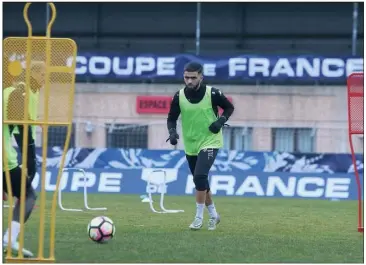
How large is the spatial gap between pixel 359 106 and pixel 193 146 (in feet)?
7.93

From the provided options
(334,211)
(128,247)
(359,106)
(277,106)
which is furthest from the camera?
(277,106)

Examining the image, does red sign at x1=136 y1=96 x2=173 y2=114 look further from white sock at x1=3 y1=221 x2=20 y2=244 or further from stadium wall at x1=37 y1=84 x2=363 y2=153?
white sock at x1=3 y1=221 x2=20 y2=244

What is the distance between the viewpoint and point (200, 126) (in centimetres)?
1440

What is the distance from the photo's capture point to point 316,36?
41.2m

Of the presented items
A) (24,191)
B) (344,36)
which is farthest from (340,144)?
(24,191)

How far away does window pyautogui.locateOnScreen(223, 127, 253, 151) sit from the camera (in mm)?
34469

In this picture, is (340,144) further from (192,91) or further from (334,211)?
(192,91)

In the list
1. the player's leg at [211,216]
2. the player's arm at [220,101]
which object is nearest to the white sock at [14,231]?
the player's leg at [211,216]

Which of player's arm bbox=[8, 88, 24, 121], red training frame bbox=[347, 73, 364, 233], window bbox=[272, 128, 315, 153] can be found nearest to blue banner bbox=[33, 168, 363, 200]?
window bbox=[272, 128, 315, 153]

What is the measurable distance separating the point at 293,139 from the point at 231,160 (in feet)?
18.4

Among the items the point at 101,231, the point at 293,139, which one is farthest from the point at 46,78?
the point at 293,139

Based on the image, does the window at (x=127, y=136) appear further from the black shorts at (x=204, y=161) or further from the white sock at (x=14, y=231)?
the white sock at (x=14, y=231)

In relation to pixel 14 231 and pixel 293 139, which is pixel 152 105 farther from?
pixel 14 231

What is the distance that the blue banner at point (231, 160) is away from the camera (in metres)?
30.4
